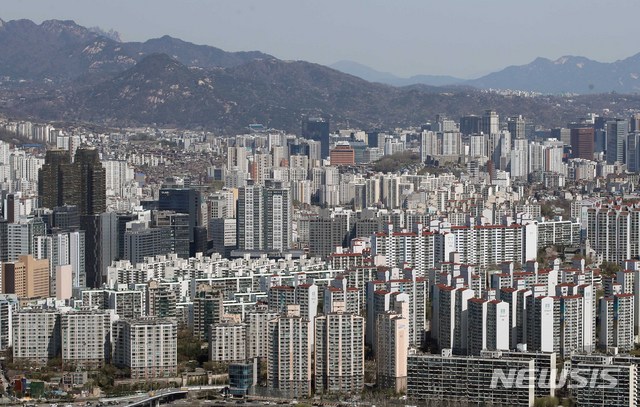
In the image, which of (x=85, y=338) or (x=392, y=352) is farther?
(x=85, y=338)

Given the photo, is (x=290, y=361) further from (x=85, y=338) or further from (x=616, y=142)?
(x=616, y=142)

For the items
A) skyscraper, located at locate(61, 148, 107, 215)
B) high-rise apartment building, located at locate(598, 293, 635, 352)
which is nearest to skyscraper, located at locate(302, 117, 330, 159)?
skyscraper, located at locate(61, 148, 107, 215)

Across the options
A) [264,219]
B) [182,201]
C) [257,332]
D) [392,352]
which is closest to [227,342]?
[257,332]

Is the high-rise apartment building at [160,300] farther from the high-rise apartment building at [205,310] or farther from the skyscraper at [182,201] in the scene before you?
the skyscraper at [182,201]

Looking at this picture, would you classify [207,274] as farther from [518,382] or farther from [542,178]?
[542,178]

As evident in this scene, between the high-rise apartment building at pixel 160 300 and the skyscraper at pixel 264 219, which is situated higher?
the skyscraper at pixel 264 219

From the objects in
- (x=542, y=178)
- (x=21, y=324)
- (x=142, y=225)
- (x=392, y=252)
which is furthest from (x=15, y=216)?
(x=542, y=178)

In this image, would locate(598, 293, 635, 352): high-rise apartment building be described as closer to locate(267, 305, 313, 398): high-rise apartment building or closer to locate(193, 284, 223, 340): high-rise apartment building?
→ locate(267, 305, 313, 398): high-rise apartment building

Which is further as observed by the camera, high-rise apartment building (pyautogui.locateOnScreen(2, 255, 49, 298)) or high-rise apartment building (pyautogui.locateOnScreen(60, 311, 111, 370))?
high-rise apartment building (pyautogui.locateOnScreen(2, 255, 49, 298))


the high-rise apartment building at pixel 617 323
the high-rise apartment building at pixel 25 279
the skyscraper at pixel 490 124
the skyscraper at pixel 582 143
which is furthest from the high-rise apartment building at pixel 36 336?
the skyscraper at pixel 490 124
